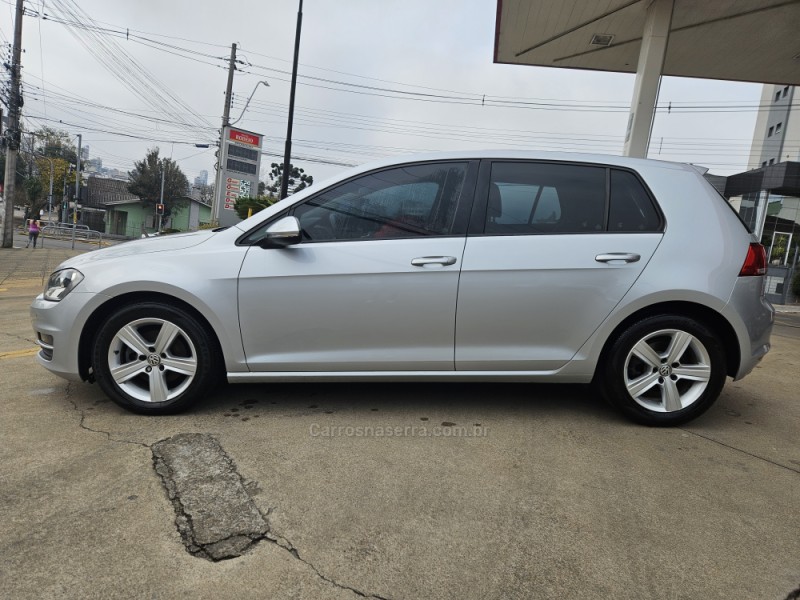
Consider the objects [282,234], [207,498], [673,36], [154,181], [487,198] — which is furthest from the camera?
[154,181]

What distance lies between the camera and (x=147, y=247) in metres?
3.14

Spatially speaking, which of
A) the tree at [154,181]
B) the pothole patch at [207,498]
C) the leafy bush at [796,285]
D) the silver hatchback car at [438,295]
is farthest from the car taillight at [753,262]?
the tree at [154,181]

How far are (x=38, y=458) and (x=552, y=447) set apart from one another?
2582mm

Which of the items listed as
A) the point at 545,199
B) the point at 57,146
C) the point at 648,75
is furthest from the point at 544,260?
the point at 57,146

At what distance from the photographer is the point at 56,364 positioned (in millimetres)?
3027

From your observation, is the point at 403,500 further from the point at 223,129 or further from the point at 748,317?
the point at 223,129

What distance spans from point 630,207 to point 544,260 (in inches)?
26.1

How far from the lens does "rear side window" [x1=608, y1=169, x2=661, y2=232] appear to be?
3062mm

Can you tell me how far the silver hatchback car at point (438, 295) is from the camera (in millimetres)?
2939

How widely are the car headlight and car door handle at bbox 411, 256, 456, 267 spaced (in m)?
1.94

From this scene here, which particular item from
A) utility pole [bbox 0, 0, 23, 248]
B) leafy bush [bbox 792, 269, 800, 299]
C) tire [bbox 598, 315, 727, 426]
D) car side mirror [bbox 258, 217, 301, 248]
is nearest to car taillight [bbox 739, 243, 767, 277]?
tire [bbox 598, 315, 727, 426]

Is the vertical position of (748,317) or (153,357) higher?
(748,317)

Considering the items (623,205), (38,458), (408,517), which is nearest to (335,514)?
(408,517)

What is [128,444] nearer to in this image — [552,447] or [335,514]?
[335,514]
